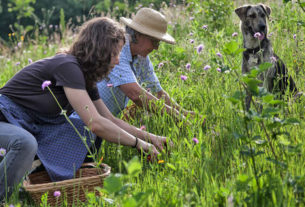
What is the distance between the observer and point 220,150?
9.94 feet

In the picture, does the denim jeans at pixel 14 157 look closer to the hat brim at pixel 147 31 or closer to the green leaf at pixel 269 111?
the hat brim at pixel 147 31

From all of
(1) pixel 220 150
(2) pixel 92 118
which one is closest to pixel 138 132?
(2) pixel 92 118

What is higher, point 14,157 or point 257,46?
point 257,46

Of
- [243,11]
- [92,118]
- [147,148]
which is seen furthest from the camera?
[243,11]

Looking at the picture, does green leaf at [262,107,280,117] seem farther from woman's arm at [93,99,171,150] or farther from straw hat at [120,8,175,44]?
straw hat at [120,8,175,44]

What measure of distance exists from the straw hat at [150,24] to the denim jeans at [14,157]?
5.15 feet

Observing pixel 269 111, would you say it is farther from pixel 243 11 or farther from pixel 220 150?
pixel 243 11

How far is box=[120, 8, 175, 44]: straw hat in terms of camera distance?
13.0 ft

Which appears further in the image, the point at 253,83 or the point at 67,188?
the point at 67,188

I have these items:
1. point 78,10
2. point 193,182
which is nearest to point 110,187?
point 193,182

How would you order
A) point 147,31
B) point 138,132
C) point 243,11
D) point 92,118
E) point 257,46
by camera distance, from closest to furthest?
point 92,118
point 138,132
point 147,31
point 257,46
point 243,11

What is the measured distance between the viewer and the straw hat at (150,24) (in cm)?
395

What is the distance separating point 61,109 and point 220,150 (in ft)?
4.02

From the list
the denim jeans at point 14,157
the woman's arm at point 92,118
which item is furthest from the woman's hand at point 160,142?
the denim jeans at point 14,157
